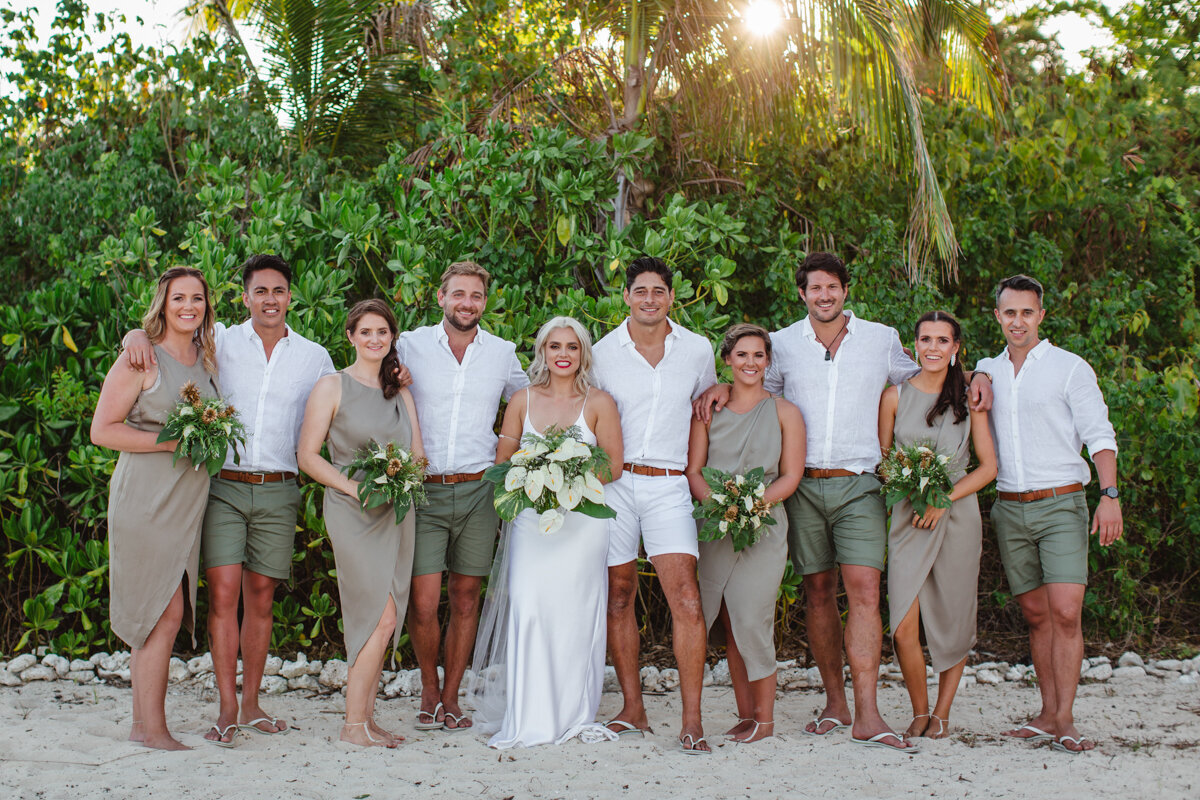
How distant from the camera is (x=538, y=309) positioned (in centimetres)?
643

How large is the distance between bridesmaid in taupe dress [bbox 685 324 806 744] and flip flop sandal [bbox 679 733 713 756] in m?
0.26

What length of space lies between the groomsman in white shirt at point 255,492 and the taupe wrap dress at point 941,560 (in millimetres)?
2959

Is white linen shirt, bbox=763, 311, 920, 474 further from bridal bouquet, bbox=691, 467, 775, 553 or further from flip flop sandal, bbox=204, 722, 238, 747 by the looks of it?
flip flop sandal, bbox=204, 722, 238, 747

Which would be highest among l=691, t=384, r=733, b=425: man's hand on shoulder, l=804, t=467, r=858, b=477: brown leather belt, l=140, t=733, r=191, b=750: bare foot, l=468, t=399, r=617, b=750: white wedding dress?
l=691, t=384, r=733, b=425: man's hand on shoulder

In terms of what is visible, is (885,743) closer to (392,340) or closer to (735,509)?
(735,509)

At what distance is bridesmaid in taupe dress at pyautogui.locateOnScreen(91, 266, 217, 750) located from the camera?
445cm

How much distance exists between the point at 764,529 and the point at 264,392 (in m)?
2.47

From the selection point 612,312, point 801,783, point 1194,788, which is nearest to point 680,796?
point 801,783

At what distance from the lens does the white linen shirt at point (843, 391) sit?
500 centimetres

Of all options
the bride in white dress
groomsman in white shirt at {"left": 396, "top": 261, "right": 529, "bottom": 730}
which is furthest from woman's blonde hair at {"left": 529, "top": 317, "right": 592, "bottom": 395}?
groomsman in white shirt at {"left": 396, "top": 261, "right": 529, "bottom": 730}

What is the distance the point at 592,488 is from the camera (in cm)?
465

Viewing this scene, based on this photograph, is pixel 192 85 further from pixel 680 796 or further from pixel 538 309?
pixel 680 796

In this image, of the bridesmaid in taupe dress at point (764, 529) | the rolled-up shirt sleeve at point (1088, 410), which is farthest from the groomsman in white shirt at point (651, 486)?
the rolled-up shirt sleeve at point (1088, 410)

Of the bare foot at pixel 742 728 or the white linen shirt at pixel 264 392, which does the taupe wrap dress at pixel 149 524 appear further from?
the bare foot at pixel 742 728
